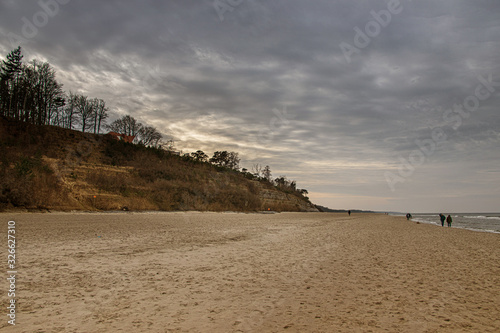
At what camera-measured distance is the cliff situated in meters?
23.6

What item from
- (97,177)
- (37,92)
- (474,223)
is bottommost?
(474,223)

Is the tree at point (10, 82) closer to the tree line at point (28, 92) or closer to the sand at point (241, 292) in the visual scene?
the tree line at point (28, 92)

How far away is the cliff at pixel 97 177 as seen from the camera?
2361 cm

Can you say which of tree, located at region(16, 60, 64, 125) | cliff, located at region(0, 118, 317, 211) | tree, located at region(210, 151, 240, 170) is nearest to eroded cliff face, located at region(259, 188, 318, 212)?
cliff, located at region(0, 118, 317, 211)

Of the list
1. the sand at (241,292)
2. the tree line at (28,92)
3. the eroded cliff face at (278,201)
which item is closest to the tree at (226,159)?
the eroded cliff face at (278,201)

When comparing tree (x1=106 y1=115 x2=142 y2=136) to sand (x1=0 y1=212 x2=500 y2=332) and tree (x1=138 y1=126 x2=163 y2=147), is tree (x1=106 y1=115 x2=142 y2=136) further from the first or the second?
sand (x1=0 y1=212 x2=500 y2=332)

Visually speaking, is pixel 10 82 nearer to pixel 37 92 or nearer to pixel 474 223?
pixel 37 92

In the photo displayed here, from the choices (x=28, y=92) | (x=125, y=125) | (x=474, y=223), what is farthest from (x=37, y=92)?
(x=474, y=223)

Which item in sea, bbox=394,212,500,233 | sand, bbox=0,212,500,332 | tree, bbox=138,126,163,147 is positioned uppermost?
tree, bbox=138,126,163,147

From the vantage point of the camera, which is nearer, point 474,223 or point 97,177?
point 97,177

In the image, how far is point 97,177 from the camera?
3319 centimetres

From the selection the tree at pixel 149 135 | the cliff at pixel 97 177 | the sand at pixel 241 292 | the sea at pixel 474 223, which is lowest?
the sea at pixel 474 223

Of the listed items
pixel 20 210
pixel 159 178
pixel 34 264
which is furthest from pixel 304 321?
pixel 159 178

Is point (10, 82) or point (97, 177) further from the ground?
point (10, 82)
